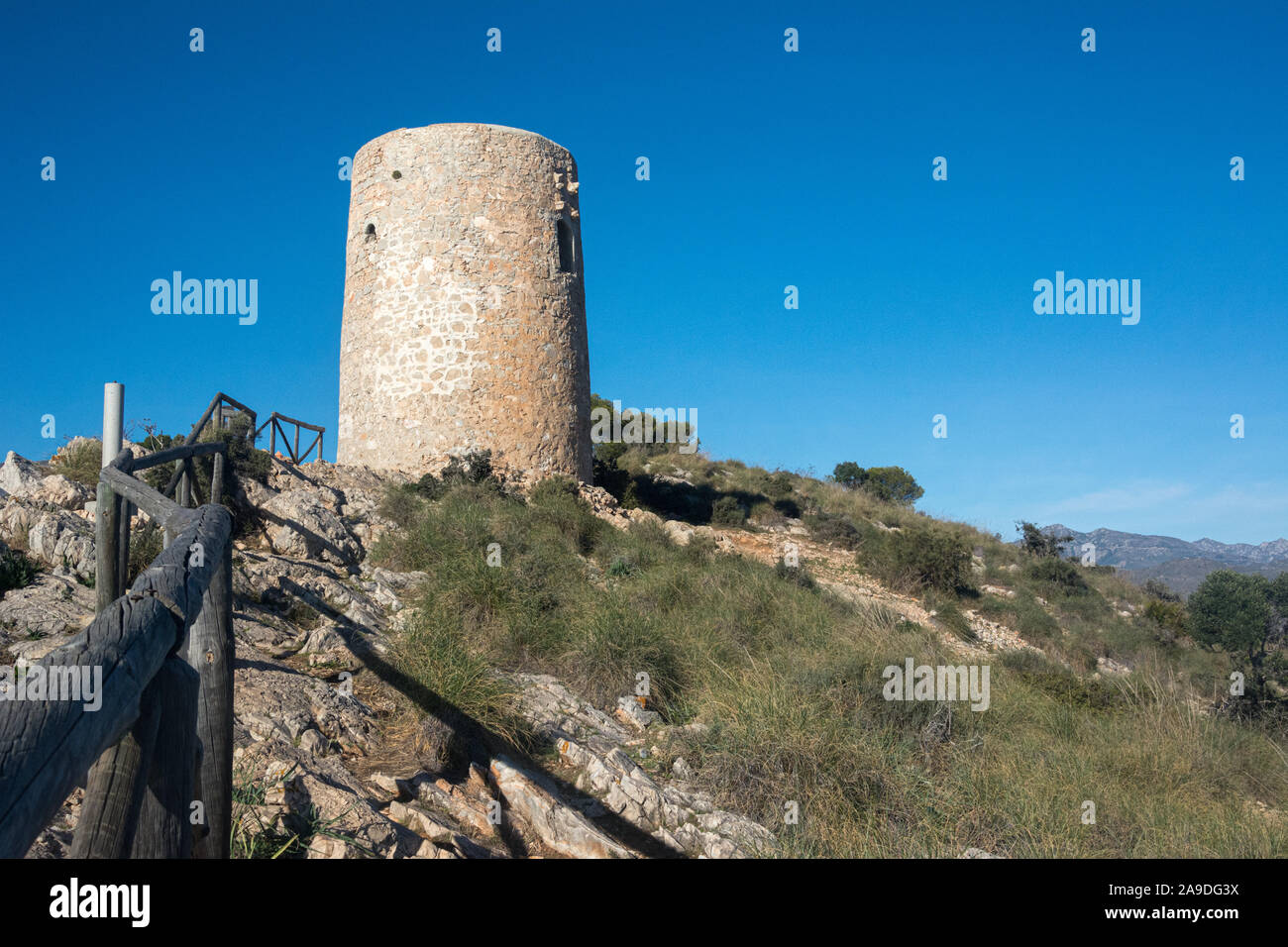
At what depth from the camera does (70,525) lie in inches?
252

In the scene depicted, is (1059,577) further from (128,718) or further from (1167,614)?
(128,718)

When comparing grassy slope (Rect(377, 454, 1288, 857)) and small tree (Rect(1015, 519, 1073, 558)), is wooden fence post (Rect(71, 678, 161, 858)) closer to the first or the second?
grassy slope (Rect(377, 454, 1288, 857))

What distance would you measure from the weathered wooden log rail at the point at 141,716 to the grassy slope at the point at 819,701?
8.61 ft

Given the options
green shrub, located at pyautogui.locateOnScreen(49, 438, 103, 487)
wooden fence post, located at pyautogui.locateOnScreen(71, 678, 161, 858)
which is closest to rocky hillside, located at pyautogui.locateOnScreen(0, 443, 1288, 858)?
green shrub, located at pyautogui.locateOnScreen(49, 438, 103, 487)

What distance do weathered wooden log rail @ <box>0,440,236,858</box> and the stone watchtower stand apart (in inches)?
340

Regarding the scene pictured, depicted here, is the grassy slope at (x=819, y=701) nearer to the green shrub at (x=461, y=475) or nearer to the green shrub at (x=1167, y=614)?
the green shrub at (x=461, y=475)

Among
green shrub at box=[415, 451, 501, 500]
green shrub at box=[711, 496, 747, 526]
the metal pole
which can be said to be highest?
green shrub at box=[415, 451, 501, 500]

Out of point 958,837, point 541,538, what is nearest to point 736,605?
point 541,538

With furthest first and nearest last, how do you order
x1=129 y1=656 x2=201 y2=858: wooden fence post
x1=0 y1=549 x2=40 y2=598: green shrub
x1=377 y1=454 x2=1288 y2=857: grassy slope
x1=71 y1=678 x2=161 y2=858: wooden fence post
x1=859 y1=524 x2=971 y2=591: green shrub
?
x1=859 y1=524 x2=971 y2=591: green shrub < x1=0 y1=549 x2=40 y2=598: green shrub < x1=377 y1=454 x2=1288 y2=857: grassy slope < x1=129 y1=656 x2=201 y2=858: wooden fence post < x1=71 y1=678 x2=161 y2=858: wooden fence post

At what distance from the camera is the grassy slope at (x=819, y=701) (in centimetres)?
493

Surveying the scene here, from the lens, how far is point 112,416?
523 centimetres

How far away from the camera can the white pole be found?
5.21 meters
